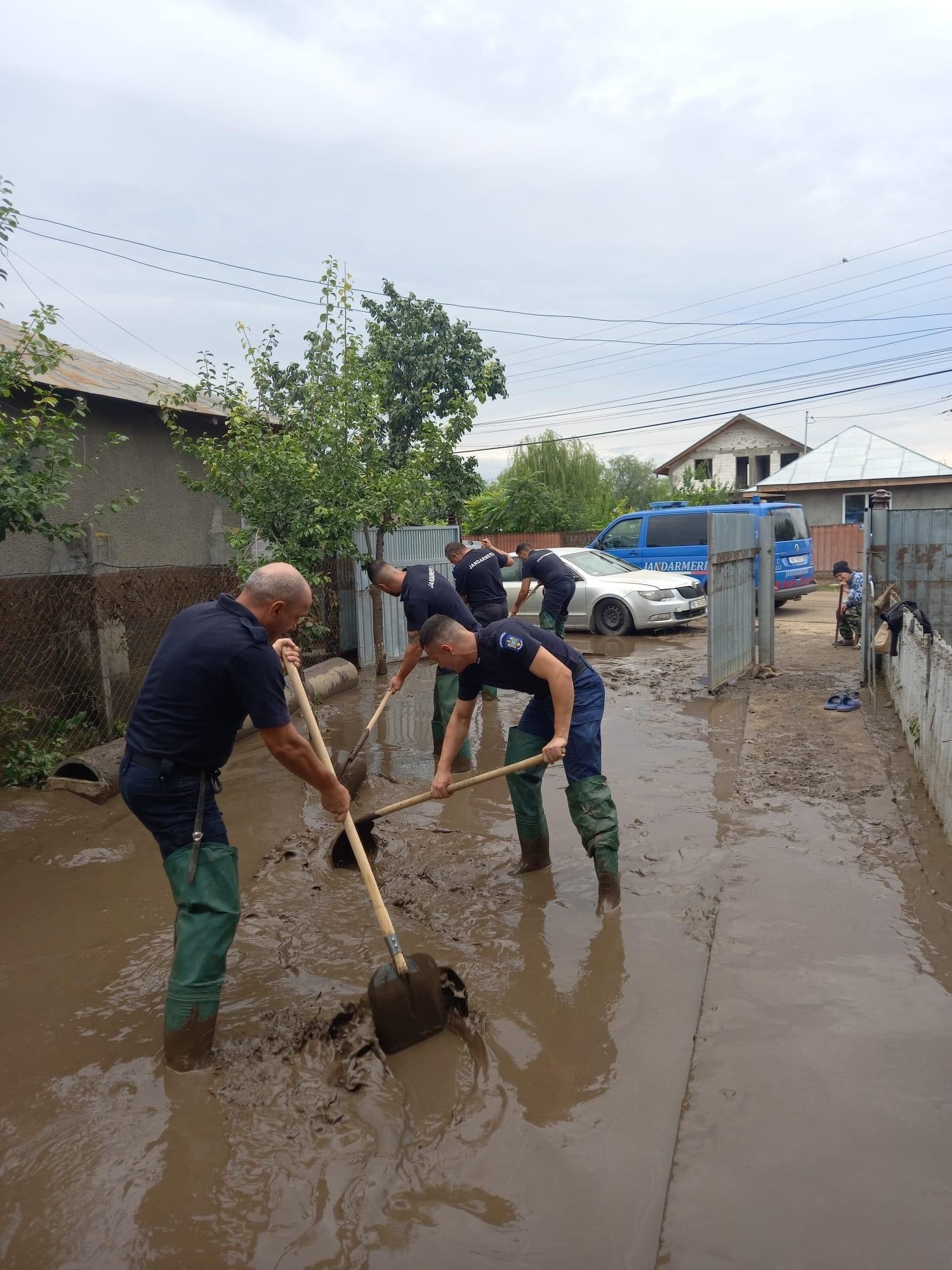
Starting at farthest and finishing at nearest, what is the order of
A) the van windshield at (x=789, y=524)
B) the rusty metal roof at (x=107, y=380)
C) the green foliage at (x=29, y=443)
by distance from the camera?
the van windshield at (x=789, y=524)
the rusty metal roof at (x=107, y=380)
the green foliage at (x=29, y=443)

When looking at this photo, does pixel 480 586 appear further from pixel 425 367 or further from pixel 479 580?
pixel 425 367

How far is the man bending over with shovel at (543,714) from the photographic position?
434 centimetres

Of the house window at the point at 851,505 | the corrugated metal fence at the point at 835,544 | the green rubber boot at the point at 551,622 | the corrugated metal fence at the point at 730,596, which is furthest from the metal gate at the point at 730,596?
the house window at the point at 851,505

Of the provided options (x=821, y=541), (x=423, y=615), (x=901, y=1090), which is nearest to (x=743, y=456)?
(x=821, y=541)

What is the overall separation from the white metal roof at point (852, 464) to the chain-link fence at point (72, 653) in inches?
928

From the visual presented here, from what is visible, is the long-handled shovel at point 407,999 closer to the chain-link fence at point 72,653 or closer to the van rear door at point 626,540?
the chain-link fence at point 72,653

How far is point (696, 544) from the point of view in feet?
51.7

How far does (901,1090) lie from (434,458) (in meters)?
8.44

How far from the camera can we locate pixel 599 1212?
244cm

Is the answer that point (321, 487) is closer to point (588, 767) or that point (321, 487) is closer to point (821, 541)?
point (588, 767)

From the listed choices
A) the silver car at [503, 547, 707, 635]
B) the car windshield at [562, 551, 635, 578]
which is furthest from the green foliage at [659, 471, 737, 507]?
the silver car at [503, 547, 707, 635]

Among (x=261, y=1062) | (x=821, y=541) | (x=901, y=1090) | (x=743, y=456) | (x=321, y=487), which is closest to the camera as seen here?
(x=901, y=1090)

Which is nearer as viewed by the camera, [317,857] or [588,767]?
[588,767]

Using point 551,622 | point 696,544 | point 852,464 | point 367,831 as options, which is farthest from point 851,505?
point 367,831
